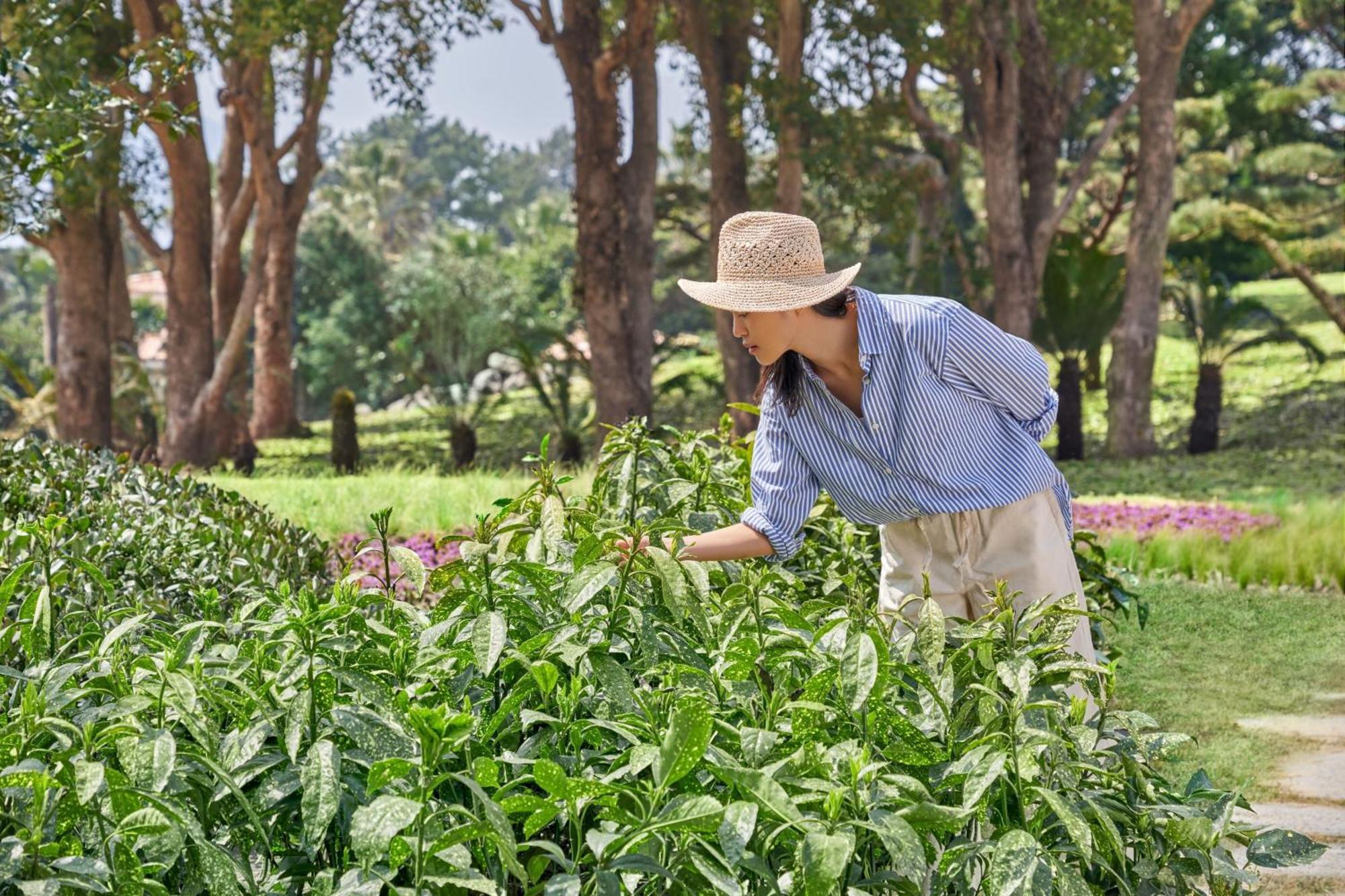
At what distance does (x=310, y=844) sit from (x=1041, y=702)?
869mm

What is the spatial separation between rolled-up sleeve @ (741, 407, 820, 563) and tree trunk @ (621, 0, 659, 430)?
11.5 m

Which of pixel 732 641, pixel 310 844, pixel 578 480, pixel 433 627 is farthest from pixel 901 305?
pixel 578 480

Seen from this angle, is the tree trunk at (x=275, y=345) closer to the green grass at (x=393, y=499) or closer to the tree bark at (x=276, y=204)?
the tree bark at (x=276, y=204)

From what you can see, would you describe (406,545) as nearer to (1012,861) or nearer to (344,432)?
(1012,861)

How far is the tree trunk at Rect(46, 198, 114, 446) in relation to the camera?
1642 cm

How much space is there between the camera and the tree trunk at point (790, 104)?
15.6 meters

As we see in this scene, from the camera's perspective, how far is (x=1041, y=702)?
5.56ft

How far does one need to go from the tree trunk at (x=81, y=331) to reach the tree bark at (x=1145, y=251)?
11.7 metres

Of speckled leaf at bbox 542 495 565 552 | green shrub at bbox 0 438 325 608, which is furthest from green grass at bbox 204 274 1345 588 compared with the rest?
speckled leaf at bbox 542 495 565 552

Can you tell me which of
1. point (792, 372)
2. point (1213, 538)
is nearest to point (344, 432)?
point (1213, 538)

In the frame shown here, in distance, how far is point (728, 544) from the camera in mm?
2916

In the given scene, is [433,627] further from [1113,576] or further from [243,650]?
[1113,576]

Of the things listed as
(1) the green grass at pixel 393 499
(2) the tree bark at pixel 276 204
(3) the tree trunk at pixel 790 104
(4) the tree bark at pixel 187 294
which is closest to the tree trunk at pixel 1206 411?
(3) the tree trunk at pixel 790 104

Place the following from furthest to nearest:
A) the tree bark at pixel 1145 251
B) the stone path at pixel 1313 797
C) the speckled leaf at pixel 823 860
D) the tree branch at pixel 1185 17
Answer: the tree bark at pixel 1145 251, the tree branch at pixel 1185 17, the stone path at pixel 1313 797, the speckled leaf at pixel 823 860
